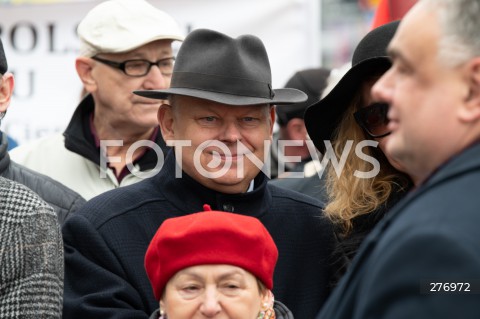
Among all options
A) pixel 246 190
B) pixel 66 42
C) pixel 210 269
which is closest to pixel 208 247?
pixel 210 269

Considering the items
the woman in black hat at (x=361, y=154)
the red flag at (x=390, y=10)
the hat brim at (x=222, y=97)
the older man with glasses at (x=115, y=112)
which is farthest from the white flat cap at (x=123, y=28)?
the red flag at (x=390, y=10)

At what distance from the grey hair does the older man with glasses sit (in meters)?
3.31

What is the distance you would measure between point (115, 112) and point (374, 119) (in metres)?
2.01

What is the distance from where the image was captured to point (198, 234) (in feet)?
11.0

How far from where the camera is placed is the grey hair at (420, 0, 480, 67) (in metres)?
2.23

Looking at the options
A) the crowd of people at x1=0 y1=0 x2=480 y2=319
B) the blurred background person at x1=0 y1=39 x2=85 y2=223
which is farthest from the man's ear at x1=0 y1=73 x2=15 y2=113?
the blurred background person at x1=0 y1=39 x2=85 y2=223

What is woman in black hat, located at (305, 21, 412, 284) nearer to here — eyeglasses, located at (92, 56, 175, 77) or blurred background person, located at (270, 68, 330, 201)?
eyeglasses, located at (92, 56, 175, 77)

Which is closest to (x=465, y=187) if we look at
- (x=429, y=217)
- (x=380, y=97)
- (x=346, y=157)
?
(x=429, y=217)

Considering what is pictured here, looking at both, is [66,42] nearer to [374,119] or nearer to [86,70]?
[86,70]

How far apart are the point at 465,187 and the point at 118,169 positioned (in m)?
3.55

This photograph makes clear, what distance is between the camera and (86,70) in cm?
591

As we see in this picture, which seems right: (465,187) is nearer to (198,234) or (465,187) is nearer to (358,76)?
(198,234)

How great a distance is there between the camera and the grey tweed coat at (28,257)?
3.34 m

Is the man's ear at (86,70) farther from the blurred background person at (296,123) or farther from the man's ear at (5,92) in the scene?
the man's ear at (5,92)
